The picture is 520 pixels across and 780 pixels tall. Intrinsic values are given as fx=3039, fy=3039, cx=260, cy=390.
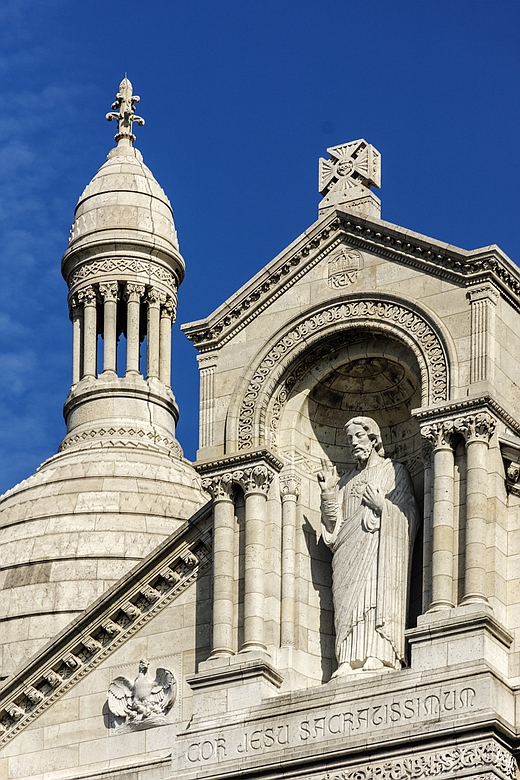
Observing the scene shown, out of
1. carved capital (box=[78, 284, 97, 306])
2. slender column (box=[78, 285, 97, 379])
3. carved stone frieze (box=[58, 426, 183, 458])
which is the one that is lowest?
carved stone frieze (box=[58, 426, 183, 458])

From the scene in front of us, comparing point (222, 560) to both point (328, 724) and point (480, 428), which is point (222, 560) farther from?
point (480, 428)

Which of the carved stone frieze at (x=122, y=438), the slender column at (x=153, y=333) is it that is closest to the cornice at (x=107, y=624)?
the carved stone frieze at (x=122, y=438)

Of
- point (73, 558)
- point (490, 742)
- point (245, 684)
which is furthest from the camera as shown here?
point (73, 558)

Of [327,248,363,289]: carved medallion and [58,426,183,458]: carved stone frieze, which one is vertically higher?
[58,426,183,458]: carved stone frieze

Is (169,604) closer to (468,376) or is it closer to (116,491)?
(468,376)

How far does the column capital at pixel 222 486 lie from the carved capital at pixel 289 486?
819mm

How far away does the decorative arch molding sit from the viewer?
155ft

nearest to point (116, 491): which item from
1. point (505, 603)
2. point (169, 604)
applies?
point (169, 604)

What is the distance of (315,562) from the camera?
48344mm

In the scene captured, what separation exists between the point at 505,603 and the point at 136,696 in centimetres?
653

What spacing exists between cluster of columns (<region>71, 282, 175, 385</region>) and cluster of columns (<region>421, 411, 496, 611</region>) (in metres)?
20.5

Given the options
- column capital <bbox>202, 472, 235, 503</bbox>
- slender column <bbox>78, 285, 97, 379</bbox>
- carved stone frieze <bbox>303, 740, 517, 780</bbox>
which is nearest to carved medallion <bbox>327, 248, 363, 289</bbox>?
column capital <bbox>202, 472, 235, 503</bbox>

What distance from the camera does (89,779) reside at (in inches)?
1873

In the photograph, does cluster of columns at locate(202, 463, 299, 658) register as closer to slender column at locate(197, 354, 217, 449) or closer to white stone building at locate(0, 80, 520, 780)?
white stone building at locate(0, 80, 520, 780)
